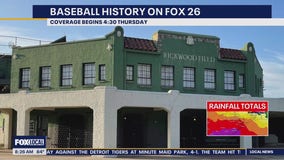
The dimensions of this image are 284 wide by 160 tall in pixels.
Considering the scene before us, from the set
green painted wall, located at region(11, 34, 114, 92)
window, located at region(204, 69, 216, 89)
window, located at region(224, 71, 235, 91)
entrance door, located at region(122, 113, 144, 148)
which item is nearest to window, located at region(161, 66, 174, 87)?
window, located at region(204, 69, 216, 89)

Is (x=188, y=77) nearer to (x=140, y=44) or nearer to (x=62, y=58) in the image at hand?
(x=140, y=44)

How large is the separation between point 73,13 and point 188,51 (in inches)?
424

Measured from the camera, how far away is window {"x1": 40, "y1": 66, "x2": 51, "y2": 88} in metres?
30.9

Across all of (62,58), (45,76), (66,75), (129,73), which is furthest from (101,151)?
(45,76)

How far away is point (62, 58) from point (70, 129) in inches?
213

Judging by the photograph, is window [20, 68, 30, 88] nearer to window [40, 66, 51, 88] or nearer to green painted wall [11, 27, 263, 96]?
green painted wall [11, 27, 263, 96]

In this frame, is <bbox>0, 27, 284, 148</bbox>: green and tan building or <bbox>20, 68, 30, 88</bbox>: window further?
<bbox>20, 68, 30, 88</bbox>: window

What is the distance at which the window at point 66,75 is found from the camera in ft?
99.0

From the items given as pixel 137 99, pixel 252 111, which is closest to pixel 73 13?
pixel 137 99

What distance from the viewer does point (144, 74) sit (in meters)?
29.8

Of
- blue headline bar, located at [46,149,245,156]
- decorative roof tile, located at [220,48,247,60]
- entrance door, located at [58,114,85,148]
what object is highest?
decorative roof tile, located at [220,48,247,60]

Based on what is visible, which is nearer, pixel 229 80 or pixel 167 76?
pixel 167 76

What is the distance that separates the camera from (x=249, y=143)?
27281 mm

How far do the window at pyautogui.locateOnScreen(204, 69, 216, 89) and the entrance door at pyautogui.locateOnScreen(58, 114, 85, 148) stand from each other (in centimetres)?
986
